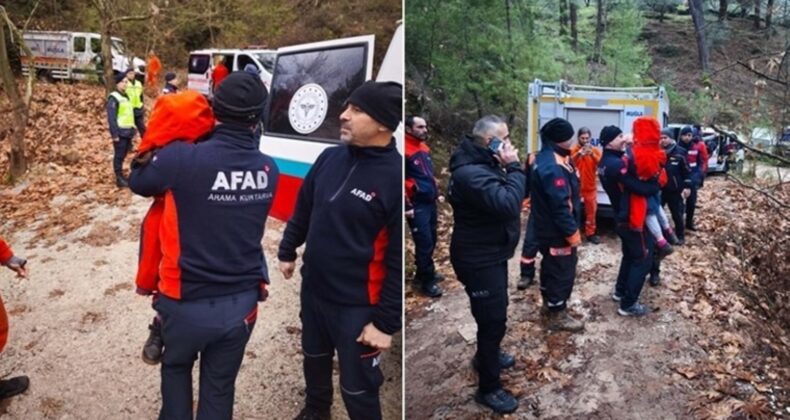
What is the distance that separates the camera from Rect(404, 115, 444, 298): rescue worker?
1469mm

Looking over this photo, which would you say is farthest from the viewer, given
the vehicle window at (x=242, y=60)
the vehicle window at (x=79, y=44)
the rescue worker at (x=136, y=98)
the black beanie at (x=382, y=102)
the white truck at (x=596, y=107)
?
the vehicle window at (x=242, y=60)

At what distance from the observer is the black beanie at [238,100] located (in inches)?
45.0

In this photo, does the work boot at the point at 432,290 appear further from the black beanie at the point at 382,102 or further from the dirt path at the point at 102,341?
the black beanie at the point at 382,102

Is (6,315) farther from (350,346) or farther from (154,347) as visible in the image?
(350,346)

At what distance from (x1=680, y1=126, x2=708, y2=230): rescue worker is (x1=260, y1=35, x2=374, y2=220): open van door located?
3130mm

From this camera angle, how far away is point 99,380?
1.75 metres

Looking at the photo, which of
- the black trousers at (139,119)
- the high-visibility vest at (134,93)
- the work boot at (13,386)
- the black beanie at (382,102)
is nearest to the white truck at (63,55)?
the high-visibility vest at (134,93)

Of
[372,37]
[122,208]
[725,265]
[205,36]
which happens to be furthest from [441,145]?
[205,36]

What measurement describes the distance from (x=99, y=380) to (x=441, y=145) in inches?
49.0

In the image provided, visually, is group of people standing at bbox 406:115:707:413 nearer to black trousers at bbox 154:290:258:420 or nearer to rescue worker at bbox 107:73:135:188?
black trousers at bbox 154:290:258:420

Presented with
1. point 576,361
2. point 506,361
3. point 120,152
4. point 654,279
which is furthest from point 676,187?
point 120,152

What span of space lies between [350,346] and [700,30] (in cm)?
196

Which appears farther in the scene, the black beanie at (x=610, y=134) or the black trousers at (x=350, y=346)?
the black beanie at (x=610, y=134)

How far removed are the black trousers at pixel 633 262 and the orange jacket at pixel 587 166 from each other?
48 cm
